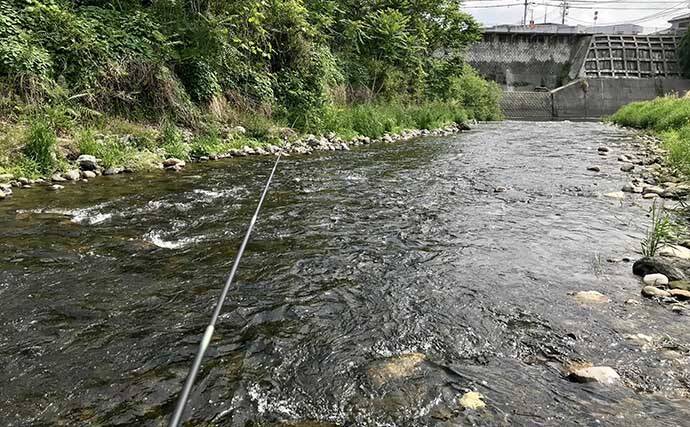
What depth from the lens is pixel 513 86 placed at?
36.7 meters

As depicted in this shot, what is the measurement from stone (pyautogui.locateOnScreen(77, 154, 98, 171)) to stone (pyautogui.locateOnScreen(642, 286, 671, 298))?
6480mm

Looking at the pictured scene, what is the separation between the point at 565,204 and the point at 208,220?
3.93m

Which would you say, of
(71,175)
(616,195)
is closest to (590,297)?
(616,195)

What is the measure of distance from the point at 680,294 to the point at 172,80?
860 cm

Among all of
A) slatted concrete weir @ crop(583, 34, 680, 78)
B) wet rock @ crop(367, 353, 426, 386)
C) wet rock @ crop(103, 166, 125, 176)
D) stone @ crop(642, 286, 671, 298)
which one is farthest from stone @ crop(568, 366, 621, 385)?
slatted concrete weir @ crop(583, 34, 680, 78)

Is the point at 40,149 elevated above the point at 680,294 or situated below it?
above

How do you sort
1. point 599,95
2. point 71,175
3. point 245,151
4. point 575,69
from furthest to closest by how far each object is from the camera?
point 575,69 < point 599,95 < point 245,151 < point 71,175

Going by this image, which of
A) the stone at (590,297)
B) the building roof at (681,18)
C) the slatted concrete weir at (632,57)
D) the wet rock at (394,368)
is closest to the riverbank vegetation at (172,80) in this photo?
the wet rock at (394,368)

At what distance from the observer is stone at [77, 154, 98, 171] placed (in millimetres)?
6367

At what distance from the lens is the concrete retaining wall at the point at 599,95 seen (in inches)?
1309

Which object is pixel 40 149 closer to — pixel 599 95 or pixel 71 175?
pixel 71 175

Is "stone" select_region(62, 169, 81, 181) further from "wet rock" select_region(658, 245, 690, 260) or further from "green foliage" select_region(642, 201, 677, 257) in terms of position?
"wet rock" select_region(658, 245, 690, 260)

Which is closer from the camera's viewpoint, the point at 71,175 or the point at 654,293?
the point at 654,293

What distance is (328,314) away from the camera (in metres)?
2.65
